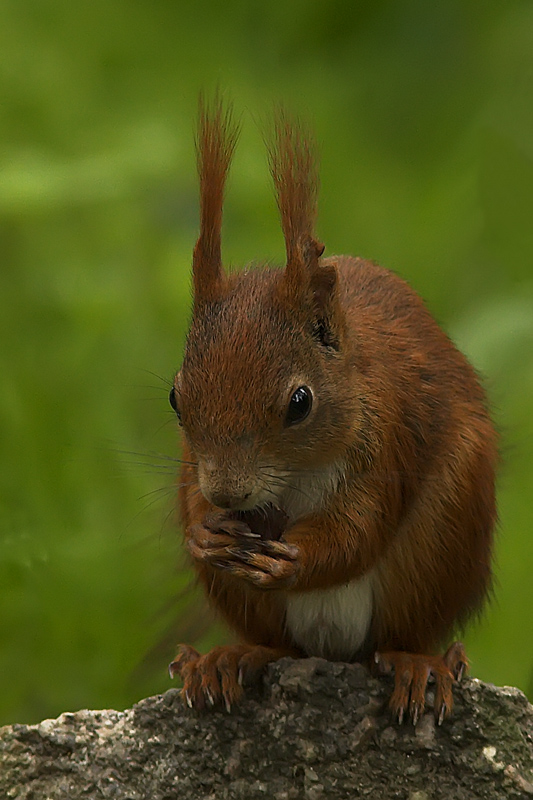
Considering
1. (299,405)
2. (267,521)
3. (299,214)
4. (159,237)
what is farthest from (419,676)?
(159,237)

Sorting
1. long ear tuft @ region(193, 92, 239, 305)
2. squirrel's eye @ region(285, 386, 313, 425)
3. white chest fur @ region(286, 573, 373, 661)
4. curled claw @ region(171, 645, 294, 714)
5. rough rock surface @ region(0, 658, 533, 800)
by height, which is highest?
long ear tuft @ region(193, 92, 239, 305)

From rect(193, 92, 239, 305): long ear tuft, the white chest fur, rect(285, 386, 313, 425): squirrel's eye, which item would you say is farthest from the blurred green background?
rect(285, 386, 313, 425): squirrel's eye

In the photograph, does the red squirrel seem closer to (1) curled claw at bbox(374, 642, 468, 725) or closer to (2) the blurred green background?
(1) curled claw at bbox(374, 642, 468, 725)

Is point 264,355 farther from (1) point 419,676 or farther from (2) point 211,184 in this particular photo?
(1) point 419,676

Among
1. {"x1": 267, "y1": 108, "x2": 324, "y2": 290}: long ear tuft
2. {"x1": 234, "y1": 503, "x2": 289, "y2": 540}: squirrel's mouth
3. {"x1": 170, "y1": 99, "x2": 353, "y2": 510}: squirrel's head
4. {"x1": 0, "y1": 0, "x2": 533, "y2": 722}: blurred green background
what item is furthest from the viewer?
{"x1": 0, "y1": 0, "x2": 533, "y2": 722}: blurred green background

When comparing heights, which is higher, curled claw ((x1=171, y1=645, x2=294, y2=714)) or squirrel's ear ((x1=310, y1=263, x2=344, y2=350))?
squirrel's ear ((x1=310, y1=263, x2=344, y2=350))

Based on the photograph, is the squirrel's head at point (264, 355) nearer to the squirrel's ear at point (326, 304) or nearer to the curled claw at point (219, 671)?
the squirrel's ear at point (326, 304)

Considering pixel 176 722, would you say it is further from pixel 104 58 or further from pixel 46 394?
pixel 104 58
